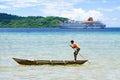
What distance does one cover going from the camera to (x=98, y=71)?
24594 mm

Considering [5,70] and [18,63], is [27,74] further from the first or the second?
[18,63]

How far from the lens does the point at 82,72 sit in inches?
960

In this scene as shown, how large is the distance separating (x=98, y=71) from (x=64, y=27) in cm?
17257

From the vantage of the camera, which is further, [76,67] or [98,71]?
[76,67]

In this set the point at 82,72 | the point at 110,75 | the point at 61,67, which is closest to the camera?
the point at 110,75

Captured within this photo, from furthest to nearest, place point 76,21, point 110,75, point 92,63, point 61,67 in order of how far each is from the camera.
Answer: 1. point 76,21
2. point 92,63
3. point 61,67
4. point 110,75

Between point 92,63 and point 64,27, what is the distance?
168 m

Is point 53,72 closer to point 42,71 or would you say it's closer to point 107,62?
point 42,71

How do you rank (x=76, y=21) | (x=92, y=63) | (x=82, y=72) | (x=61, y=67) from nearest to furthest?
(x=82, y=72) < (x=61, y=67) < (x=92, y=63) < (x=76, y=21)

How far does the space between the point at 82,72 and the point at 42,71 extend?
2.31m

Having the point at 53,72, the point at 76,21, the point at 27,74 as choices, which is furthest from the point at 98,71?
the point at 76,21

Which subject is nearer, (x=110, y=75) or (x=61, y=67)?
(x=110, y=75)

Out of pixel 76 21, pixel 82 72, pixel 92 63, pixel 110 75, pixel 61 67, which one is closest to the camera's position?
pixel 110 75

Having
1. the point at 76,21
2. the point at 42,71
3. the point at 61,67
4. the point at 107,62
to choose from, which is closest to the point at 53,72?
the point at 42,71
